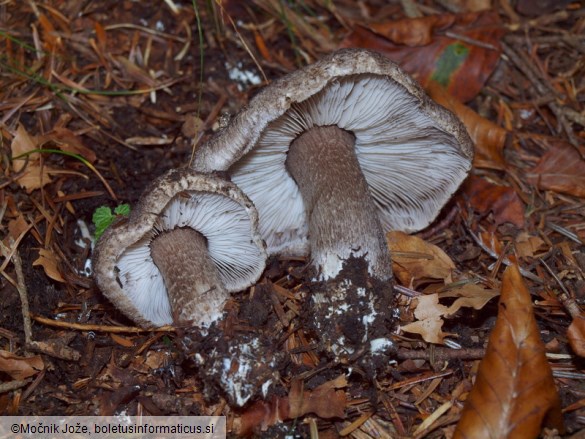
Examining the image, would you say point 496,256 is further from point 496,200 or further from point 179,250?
point 179,250

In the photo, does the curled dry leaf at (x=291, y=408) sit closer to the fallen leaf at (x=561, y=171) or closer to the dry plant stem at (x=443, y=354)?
the dry plant stem at (x=443, y=354)

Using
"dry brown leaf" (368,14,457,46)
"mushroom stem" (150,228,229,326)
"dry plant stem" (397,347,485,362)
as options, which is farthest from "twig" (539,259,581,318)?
"dry brown leaf" (368,14,457,46)

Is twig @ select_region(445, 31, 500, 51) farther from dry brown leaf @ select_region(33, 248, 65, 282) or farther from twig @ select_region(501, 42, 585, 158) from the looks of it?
dry brown leaf @ select_region(33, 248, 65, 282)

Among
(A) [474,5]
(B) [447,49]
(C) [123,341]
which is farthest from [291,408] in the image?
(A) [474,5]

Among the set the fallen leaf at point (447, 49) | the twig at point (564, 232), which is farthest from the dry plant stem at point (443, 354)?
the fallen leaf at point (447, 49)

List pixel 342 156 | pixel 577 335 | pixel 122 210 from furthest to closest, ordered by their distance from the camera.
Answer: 1. pixel 122 210
2. pixel 342 156
3. pixel 577 335

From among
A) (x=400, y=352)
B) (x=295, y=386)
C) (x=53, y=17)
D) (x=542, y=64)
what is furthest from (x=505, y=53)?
(x=53, y=17)
